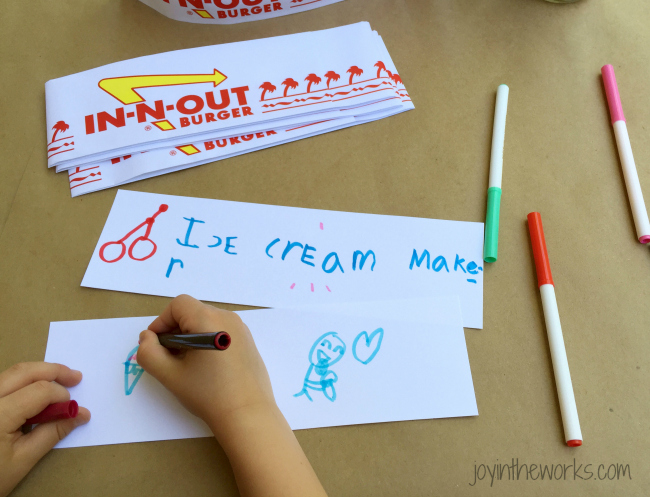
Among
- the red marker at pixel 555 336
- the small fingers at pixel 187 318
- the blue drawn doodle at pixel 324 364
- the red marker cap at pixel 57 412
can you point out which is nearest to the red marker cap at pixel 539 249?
the red marker at pixel 555 336

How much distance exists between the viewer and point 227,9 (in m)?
0.61

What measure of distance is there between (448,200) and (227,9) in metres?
0.38

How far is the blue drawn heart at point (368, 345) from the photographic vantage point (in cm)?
45

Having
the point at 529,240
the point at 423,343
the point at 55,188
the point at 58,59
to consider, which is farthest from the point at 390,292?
the point at 58,59

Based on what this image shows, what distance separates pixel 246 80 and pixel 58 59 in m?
0.25

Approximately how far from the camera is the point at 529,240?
509mm

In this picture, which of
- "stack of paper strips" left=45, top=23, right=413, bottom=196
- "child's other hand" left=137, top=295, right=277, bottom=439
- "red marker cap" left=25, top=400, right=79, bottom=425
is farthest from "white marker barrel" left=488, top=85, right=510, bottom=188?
"red marker cap" left=25, top=400, right=79, bottom=425

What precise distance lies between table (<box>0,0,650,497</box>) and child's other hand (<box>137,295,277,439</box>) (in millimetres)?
50

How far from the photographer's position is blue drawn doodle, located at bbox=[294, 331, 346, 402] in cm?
44

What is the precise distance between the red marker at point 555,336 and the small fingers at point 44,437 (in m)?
0.44

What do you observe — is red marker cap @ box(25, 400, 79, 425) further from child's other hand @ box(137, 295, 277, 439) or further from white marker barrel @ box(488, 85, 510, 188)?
white marker barrel @ box(488, 85, 510, 188)

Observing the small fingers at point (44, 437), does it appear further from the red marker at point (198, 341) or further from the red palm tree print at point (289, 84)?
the red palm tree print at point (289, 84)

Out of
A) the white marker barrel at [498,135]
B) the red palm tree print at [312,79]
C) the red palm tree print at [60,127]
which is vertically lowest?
the white marker barrel at [498,135]

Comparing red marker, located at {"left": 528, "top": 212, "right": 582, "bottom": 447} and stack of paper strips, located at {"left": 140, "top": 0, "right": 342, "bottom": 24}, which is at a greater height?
stack of paper strips, located at {"left": 140, "top": 0, "right": 342, "bottom": 24}
